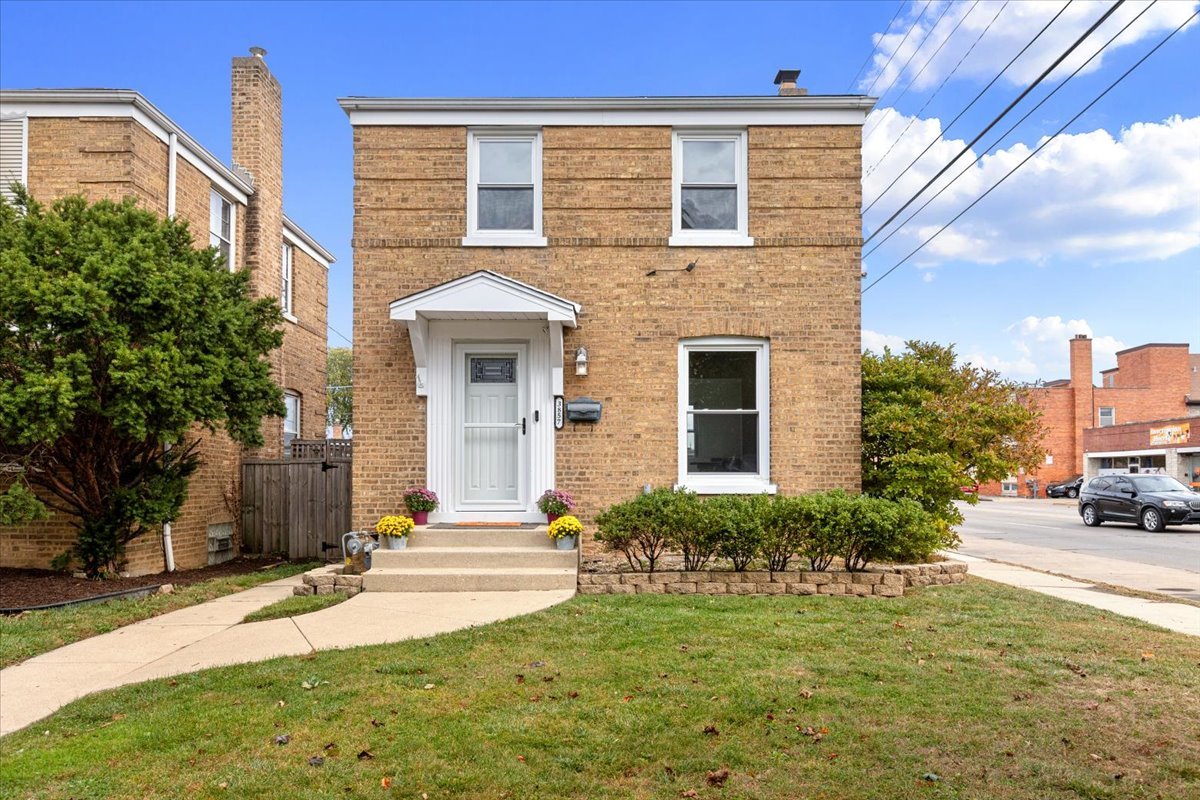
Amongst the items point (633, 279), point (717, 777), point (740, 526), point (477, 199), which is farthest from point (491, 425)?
point (717, 777)

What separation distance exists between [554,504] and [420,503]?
65.2 inches

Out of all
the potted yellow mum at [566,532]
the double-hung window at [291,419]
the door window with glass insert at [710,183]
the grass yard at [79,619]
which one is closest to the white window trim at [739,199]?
the door window with glass insert at [710,183]

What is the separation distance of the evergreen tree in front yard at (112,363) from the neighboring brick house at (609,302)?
1607mm

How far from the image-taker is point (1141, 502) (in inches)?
810

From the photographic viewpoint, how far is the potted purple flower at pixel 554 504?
9.07m

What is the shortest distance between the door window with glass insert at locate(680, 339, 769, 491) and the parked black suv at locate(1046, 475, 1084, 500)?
139 ft

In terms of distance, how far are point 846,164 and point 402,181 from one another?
5.76 metres

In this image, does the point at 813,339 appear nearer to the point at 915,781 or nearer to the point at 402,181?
the point at 402,181

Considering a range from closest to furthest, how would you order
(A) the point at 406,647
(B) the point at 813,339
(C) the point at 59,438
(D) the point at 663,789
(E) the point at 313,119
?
1. (D) the point at 663,789
2. (A) the point at 406,647
3. (C) the point at 59,438
4. (B) the point at 813,339
5. (E) the point at 313,119

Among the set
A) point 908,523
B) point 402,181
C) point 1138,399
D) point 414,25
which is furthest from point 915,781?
point 1138,399

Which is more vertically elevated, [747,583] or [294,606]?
[747,583]

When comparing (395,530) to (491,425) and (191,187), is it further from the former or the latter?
(191,187)

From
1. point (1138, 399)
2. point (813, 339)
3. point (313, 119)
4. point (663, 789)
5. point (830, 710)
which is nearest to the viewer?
point (663, 789)

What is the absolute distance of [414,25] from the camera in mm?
13633
